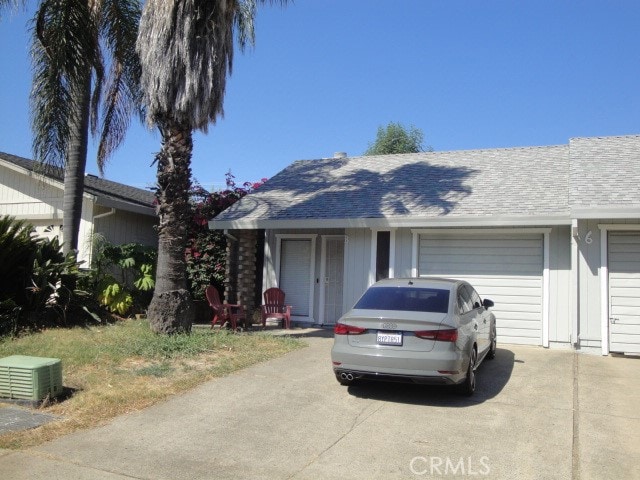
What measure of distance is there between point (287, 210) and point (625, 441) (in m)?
9.23

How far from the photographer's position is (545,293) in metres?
11.0

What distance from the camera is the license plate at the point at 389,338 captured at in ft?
21.6

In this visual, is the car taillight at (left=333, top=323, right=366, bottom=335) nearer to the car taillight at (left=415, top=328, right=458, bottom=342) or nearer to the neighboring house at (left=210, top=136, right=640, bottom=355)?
the car taillight at (left=415, top=328, right=458, bottom=342)

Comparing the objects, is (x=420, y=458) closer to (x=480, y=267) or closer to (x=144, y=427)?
(x=144, y=427)

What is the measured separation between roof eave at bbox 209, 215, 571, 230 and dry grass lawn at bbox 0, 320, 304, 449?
281cm

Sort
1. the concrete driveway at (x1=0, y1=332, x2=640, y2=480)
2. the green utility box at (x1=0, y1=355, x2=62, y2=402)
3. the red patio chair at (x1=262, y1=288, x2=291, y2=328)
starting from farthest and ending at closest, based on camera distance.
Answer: the red patio chair at (x1=262, y1=288, x2=291, y2=328) < the green utility box at (x1=0, y1=355, x2=62, y2=402) < the concrete driveway at (x1=0, y1=332, x2=640, y2=480)

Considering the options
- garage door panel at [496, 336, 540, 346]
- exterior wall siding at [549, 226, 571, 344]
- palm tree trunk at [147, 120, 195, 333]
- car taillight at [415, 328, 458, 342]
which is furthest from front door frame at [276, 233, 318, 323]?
car taillight at [415, 328, 458, 342]

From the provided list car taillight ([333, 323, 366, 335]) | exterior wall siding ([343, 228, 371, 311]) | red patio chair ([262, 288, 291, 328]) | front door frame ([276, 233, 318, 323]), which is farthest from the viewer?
front door frame ([276, 233, 318, 323])

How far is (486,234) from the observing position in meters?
11.7

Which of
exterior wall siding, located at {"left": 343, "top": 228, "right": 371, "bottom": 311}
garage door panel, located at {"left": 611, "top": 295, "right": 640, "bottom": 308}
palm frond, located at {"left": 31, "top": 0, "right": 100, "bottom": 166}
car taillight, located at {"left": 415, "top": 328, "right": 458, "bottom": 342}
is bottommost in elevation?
car taillight, located at {"left": 415, "top": 328, "right": 458, "bottom": 342}

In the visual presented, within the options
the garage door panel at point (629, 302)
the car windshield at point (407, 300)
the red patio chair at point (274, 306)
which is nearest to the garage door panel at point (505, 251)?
the garage door panel at point (629, 302)

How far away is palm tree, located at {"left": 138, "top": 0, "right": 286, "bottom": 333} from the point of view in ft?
32.5

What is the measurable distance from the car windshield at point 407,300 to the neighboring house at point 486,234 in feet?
13.8

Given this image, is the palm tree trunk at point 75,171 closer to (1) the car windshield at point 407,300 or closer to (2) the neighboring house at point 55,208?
(2) the neighboring house at point 55,208
